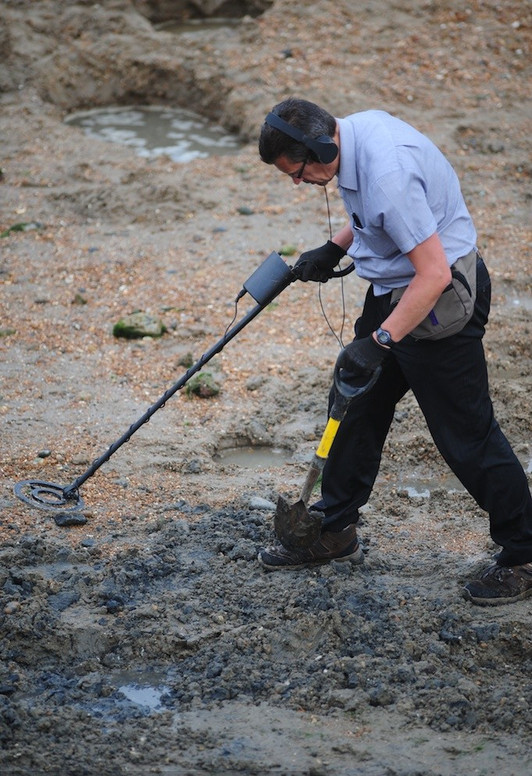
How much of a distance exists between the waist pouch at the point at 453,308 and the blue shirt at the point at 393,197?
0.19 feet

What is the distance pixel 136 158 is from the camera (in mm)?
8727

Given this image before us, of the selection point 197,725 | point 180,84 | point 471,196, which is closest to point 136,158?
point 180,84

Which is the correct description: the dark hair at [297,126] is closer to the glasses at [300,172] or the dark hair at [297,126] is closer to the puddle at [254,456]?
the glasses at [300,172]

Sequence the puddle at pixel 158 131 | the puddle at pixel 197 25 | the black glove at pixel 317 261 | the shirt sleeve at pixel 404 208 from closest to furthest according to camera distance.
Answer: the shirt sleeve at pixel 404 208, the black glove at pixel 317 261, the puddle at pixel 158 131, the puddle at pixel 197 25

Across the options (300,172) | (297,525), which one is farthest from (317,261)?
(297,525)

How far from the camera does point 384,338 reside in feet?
10.4

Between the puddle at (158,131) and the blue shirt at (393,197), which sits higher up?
the blue shirt at (393,197)

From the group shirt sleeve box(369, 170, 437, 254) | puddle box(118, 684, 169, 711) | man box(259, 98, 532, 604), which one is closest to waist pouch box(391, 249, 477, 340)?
man box(259, 98, 532, 604)

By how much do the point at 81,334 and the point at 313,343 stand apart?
5.03 ft

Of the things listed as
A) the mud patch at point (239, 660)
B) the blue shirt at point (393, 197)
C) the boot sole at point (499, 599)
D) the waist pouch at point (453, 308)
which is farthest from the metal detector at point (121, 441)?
the boot sole at point (499, 599)

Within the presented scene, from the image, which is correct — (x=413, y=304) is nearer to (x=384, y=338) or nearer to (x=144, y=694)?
(x=384, y=338)

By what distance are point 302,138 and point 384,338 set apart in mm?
724

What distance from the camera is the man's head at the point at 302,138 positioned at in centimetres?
310

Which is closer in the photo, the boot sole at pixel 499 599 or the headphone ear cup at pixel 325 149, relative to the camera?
the headphone ear cup at pixel 325 149
